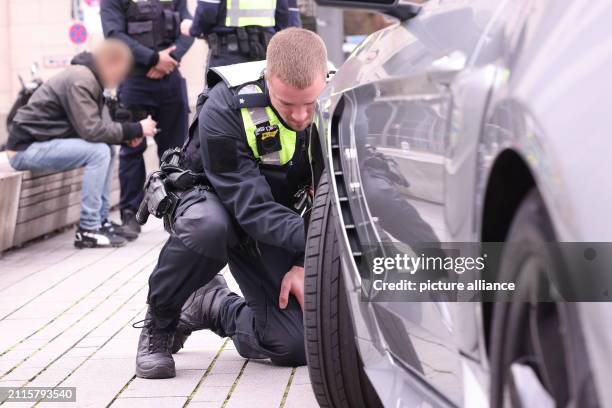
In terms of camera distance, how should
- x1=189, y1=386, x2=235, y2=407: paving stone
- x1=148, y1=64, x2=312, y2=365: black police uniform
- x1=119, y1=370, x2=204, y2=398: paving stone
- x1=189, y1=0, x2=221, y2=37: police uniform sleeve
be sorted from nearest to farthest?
x1=189, y1=386, x2=235, y2=407: paving stone → x1=119, y1=370, x2=204, y2=398: paving stone → x1=148, y1=64, x2=312, y2=365: black police uniform → x1=189, y1=0, x2=221, y2=37: police uniform sleeve

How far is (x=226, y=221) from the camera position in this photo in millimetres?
4477

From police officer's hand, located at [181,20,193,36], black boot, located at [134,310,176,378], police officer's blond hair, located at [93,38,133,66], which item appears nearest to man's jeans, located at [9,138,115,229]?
police officer's blond hair, located at [93,38,133,66]

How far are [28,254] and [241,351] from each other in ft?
12.1

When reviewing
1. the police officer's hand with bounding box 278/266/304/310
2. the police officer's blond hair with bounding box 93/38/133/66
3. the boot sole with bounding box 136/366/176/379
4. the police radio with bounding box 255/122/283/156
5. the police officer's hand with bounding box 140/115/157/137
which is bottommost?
→ the boot sole with bounding box 136/366/176/379

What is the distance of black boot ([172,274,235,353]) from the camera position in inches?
194

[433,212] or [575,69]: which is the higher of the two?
[575,69]

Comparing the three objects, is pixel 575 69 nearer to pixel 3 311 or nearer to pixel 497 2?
pixel 497 2

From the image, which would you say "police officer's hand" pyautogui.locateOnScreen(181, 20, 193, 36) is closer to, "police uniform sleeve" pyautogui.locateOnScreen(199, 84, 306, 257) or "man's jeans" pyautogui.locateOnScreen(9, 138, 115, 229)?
"man's jeans" pyautogui.locateOnScreen(9, 138, 115, 229)

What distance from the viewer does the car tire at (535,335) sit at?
1646 mm

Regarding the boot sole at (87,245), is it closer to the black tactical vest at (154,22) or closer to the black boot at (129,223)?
the black boot at (129,223)

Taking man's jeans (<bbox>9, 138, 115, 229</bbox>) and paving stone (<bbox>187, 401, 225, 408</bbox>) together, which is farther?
man's jeans (<bbox>9, 138, 115, 229</bbox>)

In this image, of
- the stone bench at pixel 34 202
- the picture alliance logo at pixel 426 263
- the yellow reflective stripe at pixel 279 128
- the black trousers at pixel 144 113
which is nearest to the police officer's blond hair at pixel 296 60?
the yellow reflective stripe at pixel 279 128

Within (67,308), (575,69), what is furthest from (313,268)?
(67,308)

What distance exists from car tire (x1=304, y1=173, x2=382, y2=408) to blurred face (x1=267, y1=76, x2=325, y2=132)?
34.4 inches
